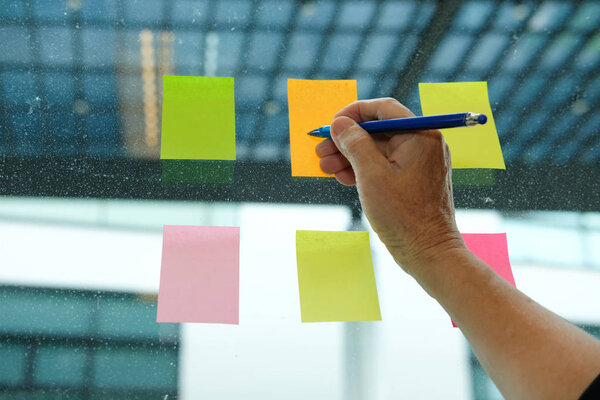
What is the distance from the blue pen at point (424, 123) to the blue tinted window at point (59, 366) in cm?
47

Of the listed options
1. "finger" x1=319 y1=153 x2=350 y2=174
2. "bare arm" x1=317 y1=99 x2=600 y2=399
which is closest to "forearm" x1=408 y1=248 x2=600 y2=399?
"bare arm" x1=317 y1=99 x2=600 y2=399

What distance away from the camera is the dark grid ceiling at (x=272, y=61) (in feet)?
2.69

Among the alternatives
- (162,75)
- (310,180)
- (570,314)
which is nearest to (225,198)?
(310,180)

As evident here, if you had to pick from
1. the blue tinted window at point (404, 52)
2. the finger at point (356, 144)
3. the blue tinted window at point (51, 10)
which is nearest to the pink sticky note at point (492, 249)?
the finger at point (356, 144)

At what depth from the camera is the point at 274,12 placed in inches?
38.6

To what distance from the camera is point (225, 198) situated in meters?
0.79

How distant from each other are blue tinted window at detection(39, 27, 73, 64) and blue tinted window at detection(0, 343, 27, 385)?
1.50ft

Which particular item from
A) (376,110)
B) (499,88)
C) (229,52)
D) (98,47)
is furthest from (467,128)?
(98,47)

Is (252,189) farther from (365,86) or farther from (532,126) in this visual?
(532,126)

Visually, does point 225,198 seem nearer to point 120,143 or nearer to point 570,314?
point 120,143

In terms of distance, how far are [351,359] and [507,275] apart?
0.90 ft

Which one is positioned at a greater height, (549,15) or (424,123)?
(549,15)

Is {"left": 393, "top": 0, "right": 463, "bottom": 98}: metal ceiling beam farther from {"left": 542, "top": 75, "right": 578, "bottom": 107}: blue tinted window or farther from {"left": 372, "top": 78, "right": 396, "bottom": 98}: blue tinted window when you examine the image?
{"left": 542, "top": 75, "right": 578, "bottom": 107}: blue tinted window

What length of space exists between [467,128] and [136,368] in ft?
2.10
